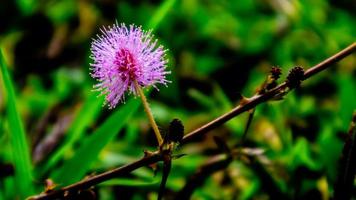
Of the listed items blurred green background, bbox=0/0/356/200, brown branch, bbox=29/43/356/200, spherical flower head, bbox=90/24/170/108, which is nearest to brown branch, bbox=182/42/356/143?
brown branch, bbox=29/43/356/200

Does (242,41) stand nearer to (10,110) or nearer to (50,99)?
(50,99)

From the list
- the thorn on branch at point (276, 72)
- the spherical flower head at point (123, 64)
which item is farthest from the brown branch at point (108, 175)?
the thorn on branch at point (276, 72)

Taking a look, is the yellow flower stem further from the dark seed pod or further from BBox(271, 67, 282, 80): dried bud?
BBox(271, 67, 282, 80): dried bud

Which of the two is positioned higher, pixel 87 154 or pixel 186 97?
pixel 186 97

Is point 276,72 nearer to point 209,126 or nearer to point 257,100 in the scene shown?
point 257,100

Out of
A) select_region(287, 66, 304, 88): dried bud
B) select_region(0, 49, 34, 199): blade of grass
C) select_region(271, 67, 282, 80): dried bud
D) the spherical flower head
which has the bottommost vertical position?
select_region(287, 66, 304, 88): dried bud

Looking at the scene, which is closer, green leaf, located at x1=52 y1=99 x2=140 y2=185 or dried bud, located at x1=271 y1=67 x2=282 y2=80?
dried bud, located at x1=271 y1=67 x2=282 y2=80

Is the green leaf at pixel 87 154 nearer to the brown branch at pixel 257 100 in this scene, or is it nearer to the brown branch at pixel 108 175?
the brown branch at pixel 108 175

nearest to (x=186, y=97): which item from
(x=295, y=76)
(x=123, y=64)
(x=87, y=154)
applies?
(x=87, y=154)
